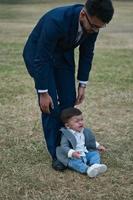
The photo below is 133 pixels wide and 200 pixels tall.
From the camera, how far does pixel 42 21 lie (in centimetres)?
445

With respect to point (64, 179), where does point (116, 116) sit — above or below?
below

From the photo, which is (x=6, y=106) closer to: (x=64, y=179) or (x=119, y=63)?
(x=64, y=179)

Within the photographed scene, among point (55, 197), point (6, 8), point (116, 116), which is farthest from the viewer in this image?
point (6, 8)

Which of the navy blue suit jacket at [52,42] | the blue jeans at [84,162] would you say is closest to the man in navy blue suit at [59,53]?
the navy blue suit jacket at [52,42]

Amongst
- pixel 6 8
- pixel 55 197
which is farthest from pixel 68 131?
pixel 6 8

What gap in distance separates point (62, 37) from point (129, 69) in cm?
552

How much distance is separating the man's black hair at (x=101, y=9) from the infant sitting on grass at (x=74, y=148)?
959 mm

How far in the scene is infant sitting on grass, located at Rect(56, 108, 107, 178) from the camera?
470 cm

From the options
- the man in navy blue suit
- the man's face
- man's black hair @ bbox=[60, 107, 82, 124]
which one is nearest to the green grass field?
the man in navy blue suit

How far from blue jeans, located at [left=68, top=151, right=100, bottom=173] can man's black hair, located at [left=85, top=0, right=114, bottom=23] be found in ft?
4.17

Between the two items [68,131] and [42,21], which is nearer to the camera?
[42,21]

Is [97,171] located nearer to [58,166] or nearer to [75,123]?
[58,166]

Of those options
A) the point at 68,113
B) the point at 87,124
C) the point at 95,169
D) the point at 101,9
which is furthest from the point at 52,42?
the point at 87,124

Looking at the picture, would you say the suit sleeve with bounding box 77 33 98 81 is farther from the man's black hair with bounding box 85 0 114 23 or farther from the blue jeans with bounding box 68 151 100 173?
the blue jeans with bounding box 68 151 100 173
